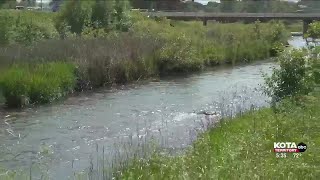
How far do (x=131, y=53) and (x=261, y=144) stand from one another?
61.7 feet

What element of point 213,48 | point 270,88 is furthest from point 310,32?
point 213,48

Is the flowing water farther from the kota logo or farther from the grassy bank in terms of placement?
the kota logo

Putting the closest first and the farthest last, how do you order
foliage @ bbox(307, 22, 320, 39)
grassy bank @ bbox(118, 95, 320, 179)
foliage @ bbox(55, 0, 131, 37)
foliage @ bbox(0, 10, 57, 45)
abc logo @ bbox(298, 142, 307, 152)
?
grassy bank @ bbox(118, 95, 320, 179)
abc logo @ bbox(298, 142, 307, 152)
foliage @ bbox(307, 22, 320, 39)
foliage @ bbox(0, 10, 57, 45)
foliage @ bbox(55, 0, 131, 37)

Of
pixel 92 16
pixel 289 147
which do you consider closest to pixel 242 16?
pixel 92 16

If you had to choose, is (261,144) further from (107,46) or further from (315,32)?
(107,46)

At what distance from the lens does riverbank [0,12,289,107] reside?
80.9ft

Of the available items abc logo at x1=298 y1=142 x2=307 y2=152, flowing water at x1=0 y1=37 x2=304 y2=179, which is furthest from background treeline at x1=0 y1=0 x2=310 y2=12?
abc logo at x1=298 y1=142 x2=307 y2=152

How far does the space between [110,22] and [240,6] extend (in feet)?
212

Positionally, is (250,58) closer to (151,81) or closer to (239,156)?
(151,81)

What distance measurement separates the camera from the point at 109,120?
60.4ft

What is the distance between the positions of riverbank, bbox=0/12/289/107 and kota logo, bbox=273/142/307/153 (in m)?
8.38

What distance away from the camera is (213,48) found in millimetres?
39188

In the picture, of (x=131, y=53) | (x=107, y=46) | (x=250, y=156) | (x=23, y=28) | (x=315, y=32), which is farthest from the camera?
(x=23, y=28)

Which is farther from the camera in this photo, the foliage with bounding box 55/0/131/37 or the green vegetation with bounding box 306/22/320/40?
the foliage with bounding box 55/0/131/37
